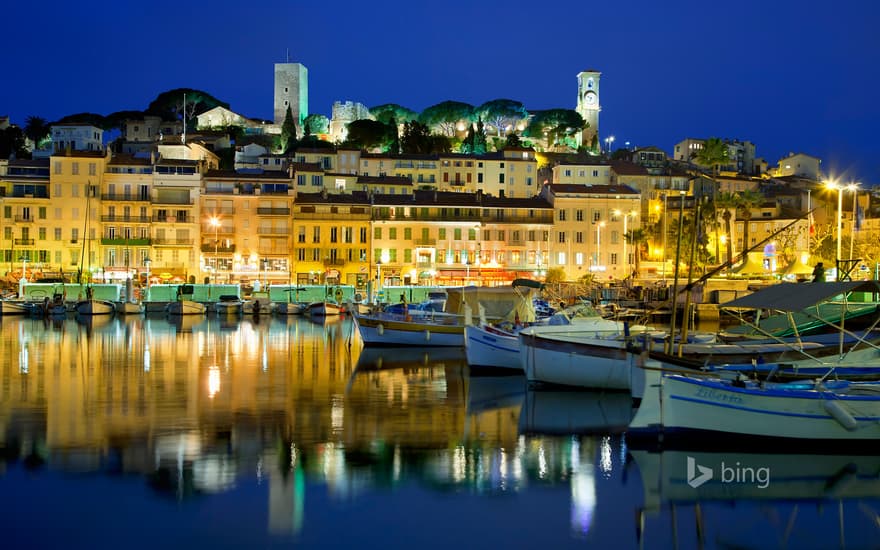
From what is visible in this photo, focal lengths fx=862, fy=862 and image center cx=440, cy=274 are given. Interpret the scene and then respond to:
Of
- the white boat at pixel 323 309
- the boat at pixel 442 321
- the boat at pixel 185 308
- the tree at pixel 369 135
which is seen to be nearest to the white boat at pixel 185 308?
the boat at pixel 185 308

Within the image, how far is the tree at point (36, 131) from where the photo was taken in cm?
11788

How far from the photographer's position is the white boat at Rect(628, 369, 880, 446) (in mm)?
14297

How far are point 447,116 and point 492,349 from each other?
371 feet

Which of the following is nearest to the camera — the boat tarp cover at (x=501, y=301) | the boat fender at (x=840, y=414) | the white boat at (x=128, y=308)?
the boat fender at (x=840, y=414)

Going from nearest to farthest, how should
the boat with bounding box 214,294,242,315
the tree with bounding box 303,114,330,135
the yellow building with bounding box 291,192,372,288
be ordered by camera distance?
1. the boat with bounding box 214,294,242,315
2. the yellow building with bounding box 291,192,372,288
3. the tree with bounding box 303,114,330,135

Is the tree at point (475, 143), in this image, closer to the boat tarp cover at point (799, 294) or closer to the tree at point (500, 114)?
the tree at point (500, 114)

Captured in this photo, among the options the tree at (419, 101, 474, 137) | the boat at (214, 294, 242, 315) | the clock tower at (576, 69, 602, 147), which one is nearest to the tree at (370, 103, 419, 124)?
the tree at (419, 101, 474, 137)

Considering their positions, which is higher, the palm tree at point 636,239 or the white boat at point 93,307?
the palm tree at point 636,239

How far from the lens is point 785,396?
563 inches

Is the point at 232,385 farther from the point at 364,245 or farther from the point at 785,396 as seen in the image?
the point at 364,245

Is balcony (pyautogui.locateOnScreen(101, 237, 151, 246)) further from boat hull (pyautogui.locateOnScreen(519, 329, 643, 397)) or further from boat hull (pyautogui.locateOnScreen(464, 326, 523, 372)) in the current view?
boat hull (pyautogui.locateOnScreen(519, 329, 643, 397))

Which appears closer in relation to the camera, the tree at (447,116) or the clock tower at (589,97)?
the tree at (447,116)

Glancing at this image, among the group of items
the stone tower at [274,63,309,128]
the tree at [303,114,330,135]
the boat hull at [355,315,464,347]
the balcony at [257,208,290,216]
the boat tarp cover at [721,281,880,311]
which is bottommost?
the boat hull at [355,315,464,347]

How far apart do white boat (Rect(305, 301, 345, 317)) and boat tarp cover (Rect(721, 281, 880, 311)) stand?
4415 cm
